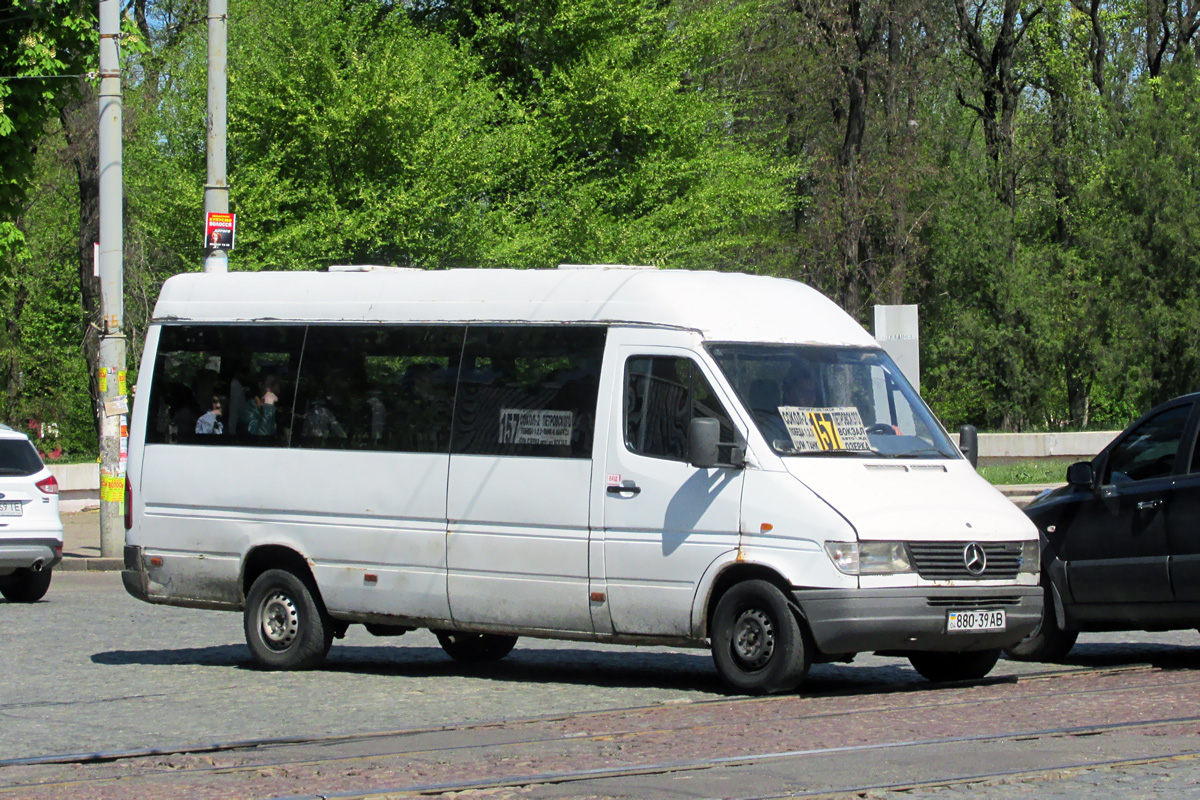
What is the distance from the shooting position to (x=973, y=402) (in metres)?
53.5

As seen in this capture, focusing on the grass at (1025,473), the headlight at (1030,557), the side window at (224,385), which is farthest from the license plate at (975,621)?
the grass at (1025,473)

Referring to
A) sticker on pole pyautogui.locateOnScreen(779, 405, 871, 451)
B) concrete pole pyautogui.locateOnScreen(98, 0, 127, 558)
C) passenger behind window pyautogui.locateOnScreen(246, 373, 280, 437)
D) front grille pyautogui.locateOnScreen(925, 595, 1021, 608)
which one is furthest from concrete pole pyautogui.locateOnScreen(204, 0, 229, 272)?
front grille pyautogui.locateOnScreen(925, 595, 1021, 608)

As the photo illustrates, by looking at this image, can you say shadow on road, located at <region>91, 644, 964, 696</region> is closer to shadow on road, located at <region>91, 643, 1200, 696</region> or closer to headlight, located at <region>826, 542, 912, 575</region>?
shadow on road, located at <region>91, 643, 1200, 696</region>

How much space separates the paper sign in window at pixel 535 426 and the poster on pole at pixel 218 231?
956 cm

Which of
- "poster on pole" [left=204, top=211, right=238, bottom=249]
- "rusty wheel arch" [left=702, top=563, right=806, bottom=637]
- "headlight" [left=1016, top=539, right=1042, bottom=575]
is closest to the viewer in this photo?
"rusty wheel arch" [left=702, top=563, right=806, bottom=637]

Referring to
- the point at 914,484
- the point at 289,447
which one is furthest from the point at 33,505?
the point at 914,484

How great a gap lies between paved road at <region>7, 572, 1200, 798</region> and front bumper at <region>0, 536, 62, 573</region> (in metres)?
2.36

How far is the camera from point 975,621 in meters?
9.66

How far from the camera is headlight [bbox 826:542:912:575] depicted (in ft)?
30.9

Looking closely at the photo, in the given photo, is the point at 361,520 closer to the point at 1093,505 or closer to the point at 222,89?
the point at 1093,505

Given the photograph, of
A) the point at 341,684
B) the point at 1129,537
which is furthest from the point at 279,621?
the point at 1129,537

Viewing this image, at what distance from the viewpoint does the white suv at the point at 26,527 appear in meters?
17.4

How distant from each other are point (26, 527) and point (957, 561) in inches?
443

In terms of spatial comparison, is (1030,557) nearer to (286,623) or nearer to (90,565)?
(286,623)
